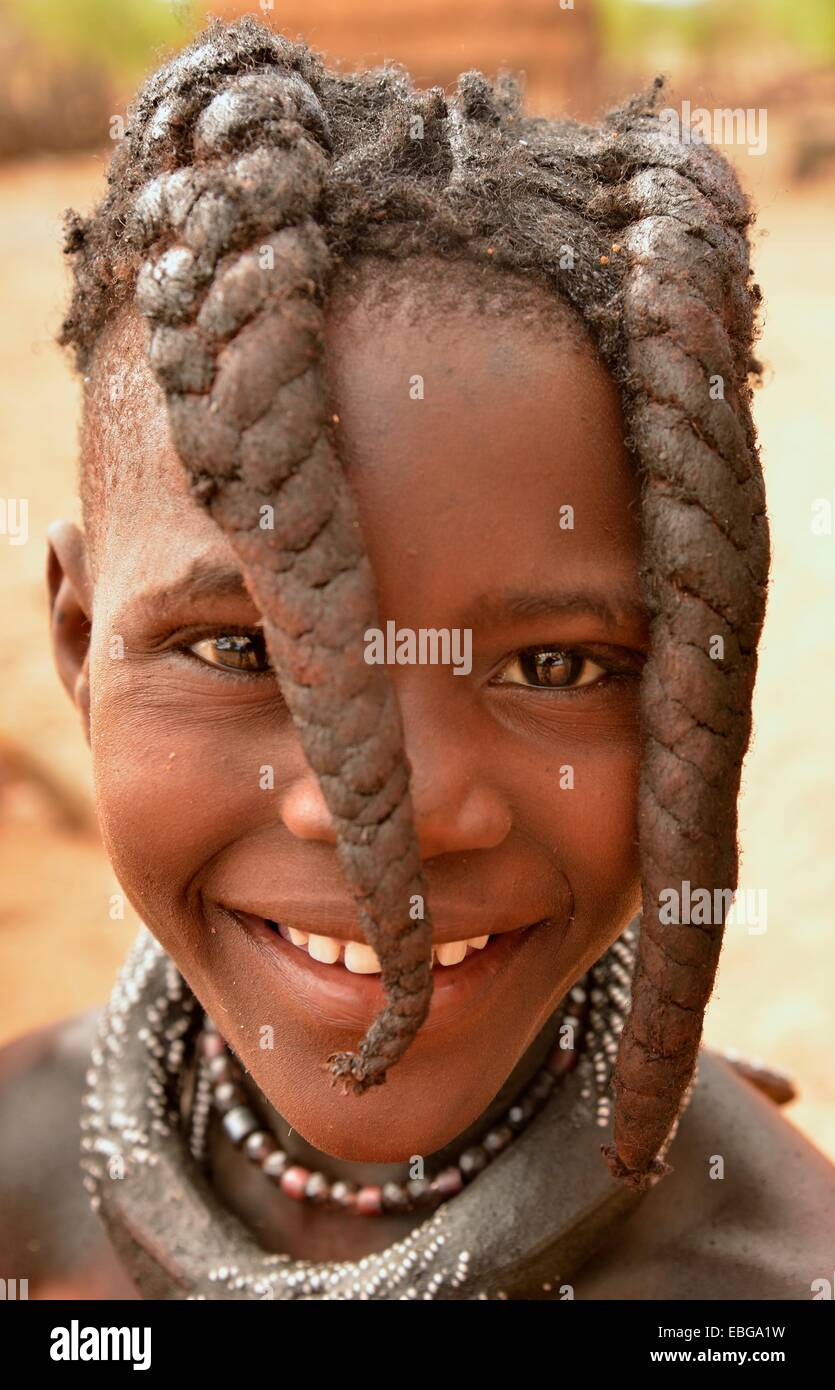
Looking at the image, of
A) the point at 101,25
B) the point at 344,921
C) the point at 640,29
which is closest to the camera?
the point at 344,921

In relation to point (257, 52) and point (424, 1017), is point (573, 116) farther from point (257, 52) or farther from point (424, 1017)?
point (424, 1017)

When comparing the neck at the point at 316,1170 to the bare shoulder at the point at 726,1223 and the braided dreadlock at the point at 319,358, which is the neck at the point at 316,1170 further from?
the braided dreadlock at the point at 319,358

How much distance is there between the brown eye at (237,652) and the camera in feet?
5.47

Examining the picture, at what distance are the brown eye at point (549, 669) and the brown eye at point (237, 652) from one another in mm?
279

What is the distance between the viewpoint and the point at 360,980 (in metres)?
1.76

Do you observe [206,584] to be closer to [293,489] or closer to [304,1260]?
[293,489]

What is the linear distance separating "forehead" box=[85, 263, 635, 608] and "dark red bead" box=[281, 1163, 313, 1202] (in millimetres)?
1080

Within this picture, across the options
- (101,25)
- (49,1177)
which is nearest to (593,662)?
(49,1177)

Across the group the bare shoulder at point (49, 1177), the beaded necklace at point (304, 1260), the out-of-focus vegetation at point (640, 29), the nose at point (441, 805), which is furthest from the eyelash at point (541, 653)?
the out-of-focus vegetation at point (640, 29)

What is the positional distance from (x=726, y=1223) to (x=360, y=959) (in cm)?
85

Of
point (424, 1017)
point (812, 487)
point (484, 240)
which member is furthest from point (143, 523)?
point (812, 487)

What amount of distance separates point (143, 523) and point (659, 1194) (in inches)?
49.8

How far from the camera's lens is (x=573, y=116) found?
2184 millimetres

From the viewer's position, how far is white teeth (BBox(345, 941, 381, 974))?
1.72 m
